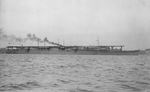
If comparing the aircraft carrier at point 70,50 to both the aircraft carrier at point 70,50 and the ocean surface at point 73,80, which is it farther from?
the ocean surface at point 73,80

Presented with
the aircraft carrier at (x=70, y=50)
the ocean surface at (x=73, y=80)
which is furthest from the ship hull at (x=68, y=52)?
the ocean surface at (x=73, y=80)

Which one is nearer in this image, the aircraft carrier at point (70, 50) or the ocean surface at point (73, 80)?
the ocean surface at point (73, 80)

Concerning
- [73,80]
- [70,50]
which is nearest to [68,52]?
[70,50]

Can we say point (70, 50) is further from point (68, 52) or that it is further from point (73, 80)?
point (73, 80)

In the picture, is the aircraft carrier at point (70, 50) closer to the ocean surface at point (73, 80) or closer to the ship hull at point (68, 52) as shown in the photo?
the ship hull at point (68, 52)

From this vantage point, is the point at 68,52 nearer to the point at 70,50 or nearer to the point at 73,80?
the point at 70,50

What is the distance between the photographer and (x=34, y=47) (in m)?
127

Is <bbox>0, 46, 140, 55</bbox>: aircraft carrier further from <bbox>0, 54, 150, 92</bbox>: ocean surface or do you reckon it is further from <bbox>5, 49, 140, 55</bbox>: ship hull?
<bbox>0, 54, 150, 92</bbox>: ocean surface

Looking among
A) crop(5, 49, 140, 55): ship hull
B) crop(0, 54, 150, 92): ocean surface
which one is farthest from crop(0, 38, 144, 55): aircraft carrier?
crop(0, 54, 150, 92): ocean surface

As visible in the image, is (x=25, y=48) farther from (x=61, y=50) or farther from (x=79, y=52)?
(x=79, y=52)

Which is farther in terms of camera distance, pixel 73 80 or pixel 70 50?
pixel 70 50

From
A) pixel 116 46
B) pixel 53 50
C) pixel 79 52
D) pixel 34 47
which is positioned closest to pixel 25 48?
pixel 34 47

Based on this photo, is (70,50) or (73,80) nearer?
(73,80)

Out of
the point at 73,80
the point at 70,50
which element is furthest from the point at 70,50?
the point at 73,80
